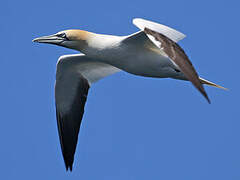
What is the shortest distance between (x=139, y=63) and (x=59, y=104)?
307 centimetres

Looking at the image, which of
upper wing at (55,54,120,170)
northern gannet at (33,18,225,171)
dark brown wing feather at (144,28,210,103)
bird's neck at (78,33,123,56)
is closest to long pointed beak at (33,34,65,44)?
northern gannet at (33,18,225,171)

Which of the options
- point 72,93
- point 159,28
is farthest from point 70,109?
point 159,28

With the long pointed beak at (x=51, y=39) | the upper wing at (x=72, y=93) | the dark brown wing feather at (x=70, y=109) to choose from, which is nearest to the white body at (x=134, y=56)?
the long pointed beak at (x=51, y=39)

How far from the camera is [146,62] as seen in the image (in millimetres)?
10922

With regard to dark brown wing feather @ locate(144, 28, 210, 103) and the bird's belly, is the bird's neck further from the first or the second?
dark brown wing feather @ locate(144, 28, 210, 103)

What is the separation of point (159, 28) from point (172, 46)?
105 centimetres

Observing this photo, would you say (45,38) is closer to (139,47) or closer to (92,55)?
(92,55)

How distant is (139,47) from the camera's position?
35.6 ft

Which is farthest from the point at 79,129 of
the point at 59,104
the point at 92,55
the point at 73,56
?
the point at 92,55

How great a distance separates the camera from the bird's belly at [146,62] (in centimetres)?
1088

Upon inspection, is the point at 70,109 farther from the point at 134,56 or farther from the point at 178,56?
the point at 178,56

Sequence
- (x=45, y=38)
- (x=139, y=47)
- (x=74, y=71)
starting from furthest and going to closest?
(x=74, y=71) < (x=45, y=38) < (x=139, y=47)

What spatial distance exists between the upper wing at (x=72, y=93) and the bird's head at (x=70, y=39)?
1.06 m

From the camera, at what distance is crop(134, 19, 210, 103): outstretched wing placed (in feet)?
26.6
